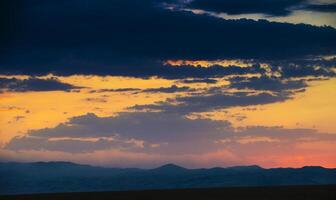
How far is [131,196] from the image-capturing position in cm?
6906

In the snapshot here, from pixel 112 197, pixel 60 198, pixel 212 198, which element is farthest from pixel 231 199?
pixel 60 198

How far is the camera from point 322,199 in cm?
6094

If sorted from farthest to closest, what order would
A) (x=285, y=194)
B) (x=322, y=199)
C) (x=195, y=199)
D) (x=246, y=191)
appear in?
1. (x=246, y=191)
2. (x=285, y=194)
3. (x=195, y=199)
4. (x=322, y=199)

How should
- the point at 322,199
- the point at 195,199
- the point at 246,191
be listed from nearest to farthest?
the point at 322,199, the point at 195,199, the point at 246,191

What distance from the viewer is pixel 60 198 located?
70875 mm

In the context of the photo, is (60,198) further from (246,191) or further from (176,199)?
(246,191)

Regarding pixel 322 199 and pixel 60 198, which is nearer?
pixel 322 199

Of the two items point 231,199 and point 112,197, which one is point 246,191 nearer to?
point 231,199

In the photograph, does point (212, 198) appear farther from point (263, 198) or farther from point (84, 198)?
point (84, 198)

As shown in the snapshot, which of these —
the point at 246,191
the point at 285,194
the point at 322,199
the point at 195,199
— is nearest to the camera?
the point at 322,199

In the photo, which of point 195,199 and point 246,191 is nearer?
point 195,199

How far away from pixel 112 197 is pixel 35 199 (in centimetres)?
790

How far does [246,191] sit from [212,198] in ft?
34.6

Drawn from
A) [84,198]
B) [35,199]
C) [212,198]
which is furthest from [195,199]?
[35,199]
